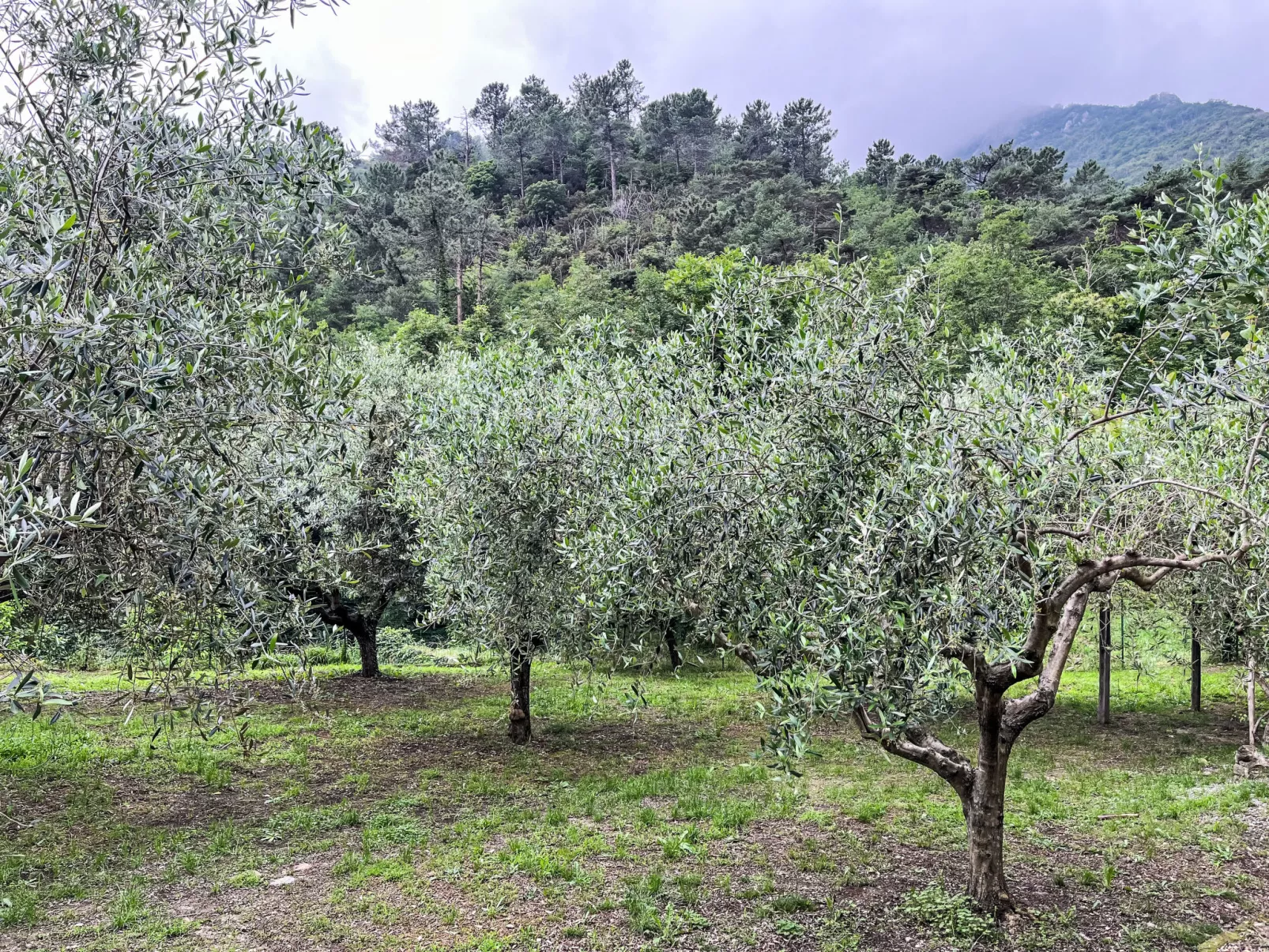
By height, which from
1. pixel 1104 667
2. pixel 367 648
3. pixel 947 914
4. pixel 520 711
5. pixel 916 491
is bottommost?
pixel 947 914

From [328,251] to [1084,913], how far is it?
35.9 ft

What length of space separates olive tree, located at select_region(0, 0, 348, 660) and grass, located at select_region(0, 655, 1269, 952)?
14.2 feet

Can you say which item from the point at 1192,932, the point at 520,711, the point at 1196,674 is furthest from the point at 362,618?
the point at 1196,674

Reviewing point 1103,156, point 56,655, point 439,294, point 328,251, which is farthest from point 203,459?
point 1103,156

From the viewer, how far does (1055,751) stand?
15.8 m

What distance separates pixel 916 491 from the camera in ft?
20.2

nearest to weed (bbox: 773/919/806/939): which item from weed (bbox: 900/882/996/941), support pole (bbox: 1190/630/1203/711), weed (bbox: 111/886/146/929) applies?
weed (bbox: 900/882/996/941)

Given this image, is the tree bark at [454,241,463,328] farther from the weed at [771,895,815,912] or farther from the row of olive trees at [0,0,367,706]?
the weed at [771,895,815,912]

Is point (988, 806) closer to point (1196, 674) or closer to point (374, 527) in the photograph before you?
point (1196, 674)

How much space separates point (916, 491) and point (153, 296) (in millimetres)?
6336

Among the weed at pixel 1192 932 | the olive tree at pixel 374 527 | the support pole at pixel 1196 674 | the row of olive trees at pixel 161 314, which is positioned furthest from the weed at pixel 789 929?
the support pole at pixel 1196 674

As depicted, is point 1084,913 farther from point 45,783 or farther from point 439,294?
point 439,294

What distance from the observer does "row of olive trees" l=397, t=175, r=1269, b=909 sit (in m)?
5.72

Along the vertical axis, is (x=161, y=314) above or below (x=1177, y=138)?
below
